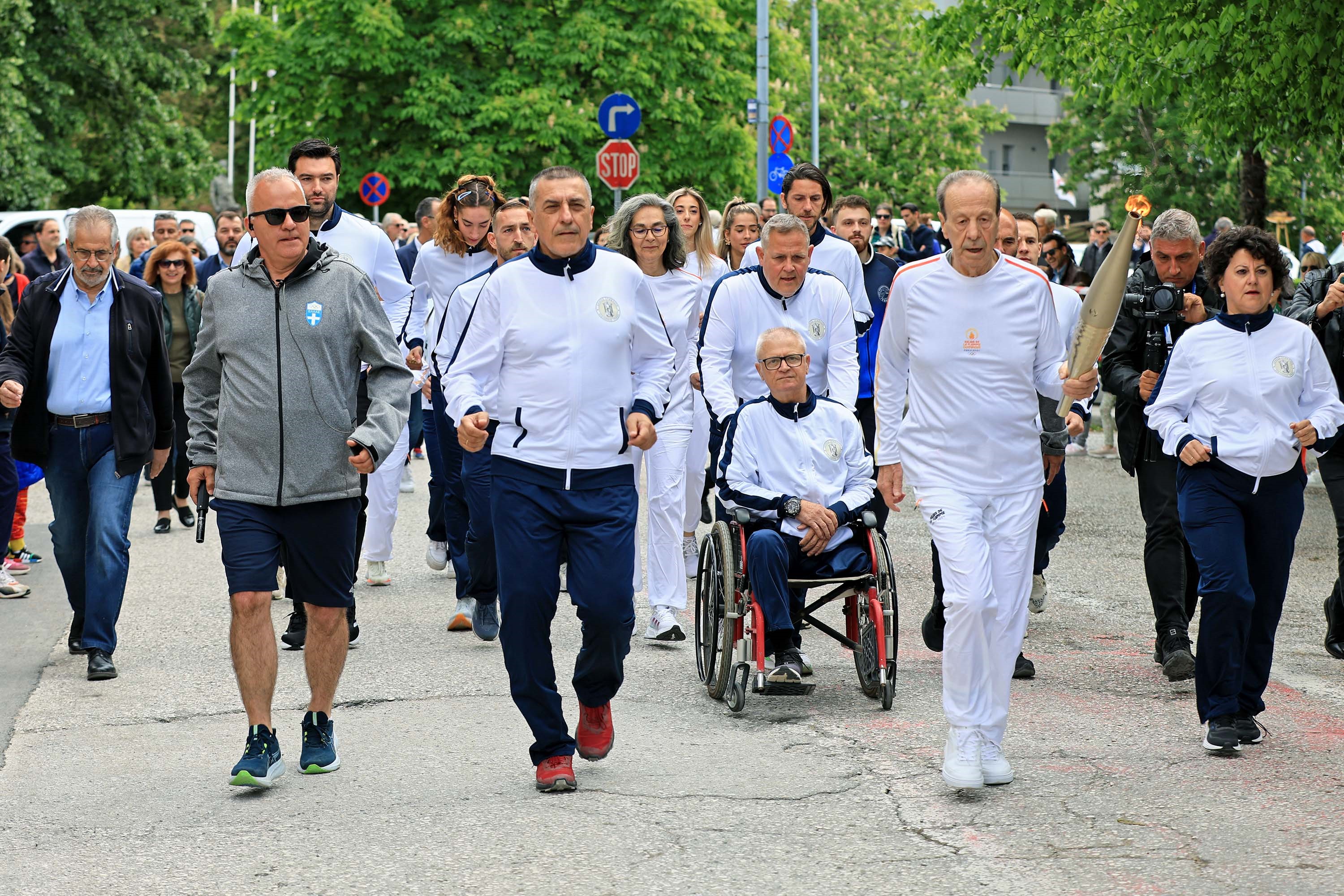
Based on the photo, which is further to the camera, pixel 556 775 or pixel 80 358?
pixel 80 358

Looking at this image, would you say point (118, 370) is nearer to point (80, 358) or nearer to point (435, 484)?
point (80, 358)

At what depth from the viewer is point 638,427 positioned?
6043mm

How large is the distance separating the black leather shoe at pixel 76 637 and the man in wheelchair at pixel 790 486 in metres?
3.48

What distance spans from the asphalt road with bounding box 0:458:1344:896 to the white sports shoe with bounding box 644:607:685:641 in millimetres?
103

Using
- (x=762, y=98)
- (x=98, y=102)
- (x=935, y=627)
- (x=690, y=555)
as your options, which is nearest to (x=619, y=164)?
(x=762, y=98)

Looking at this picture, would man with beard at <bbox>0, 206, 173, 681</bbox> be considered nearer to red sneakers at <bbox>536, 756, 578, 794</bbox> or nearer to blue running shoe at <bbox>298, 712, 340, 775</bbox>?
blue running shoe at <bbox>298, 712, 340, 775</bbox>

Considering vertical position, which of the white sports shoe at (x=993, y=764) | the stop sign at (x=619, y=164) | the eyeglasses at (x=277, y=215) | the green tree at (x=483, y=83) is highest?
the green tree at (x=483, y=83)

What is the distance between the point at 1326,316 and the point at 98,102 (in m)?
33.3

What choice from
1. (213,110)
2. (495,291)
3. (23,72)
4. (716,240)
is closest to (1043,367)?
(495,291)

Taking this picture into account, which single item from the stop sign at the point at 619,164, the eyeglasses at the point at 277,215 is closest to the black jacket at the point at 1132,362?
the eyeglasses at the point at 277,215

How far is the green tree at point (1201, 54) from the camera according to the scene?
12539mm

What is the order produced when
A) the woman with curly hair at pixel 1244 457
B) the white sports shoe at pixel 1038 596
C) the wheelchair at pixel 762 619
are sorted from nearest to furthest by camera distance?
the woman with curly hair at pixel 1244 457 < the wheelchair at pixel 762 619 < the white sports shoe at pixel 1038 596

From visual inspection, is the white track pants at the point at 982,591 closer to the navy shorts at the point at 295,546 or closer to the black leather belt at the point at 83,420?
the navy shorts at the point at 295,546

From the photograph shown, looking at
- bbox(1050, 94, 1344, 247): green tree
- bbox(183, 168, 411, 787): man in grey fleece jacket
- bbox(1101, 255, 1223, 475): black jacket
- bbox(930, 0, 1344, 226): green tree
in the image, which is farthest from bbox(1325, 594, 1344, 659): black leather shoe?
bbox(1050, 94, 1344, 247): green tree
